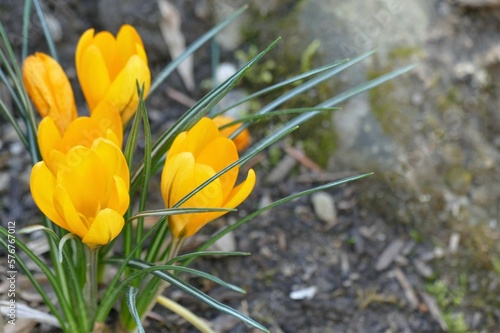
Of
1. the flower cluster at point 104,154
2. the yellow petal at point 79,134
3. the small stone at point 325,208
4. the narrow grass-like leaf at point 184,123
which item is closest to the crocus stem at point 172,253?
the flower cluster at point 104,154

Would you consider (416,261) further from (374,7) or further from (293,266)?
(374,7)

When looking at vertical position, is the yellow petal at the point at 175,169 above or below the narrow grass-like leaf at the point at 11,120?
below

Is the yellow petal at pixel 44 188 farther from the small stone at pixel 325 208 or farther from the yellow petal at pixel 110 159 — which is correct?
the small stone at pixel 325 208

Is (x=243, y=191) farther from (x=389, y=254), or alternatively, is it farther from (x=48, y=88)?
(x=389, y=254)

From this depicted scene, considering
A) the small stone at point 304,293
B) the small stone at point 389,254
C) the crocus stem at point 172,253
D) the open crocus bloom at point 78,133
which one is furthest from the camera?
the small stone at point 389,254

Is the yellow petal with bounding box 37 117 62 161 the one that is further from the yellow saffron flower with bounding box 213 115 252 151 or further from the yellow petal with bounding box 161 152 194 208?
the yellow saffron flower with bounding box 213 115 252 151

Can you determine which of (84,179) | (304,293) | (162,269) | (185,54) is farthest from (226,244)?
(84,179)
